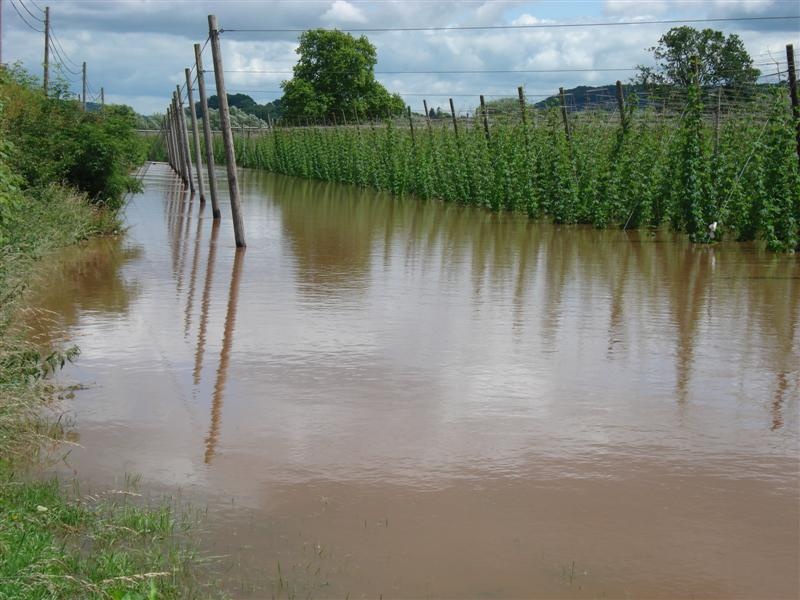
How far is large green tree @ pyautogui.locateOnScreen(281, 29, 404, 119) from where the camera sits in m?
96.2

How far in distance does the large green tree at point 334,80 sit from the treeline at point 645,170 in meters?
63.2

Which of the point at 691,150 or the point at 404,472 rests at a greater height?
the point at 691,150

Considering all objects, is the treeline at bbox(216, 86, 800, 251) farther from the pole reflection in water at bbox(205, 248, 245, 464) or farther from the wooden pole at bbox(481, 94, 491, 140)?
the pole reflection in water at bbox(205, 248, 245, 464)

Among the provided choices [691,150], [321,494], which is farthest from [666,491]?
[691,150]

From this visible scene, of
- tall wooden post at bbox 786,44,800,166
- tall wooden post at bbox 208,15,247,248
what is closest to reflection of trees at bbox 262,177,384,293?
tall wooden post at bbox 208,15,247,248

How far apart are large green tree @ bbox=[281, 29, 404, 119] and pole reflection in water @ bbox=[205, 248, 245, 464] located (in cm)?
8155

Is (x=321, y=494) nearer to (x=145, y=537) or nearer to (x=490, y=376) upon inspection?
(x=145, y=537)

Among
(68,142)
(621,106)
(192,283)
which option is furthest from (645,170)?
(68,142)

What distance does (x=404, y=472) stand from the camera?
23.4ft

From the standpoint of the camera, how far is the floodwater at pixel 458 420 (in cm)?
575

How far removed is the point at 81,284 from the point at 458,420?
8862 millimetres

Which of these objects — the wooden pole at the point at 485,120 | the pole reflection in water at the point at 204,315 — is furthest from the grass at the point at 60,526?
the wooden pole at the point at 485,120

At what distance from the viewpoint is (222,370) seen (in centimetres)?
1003

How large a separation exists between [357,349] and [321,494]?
4.18 meters
